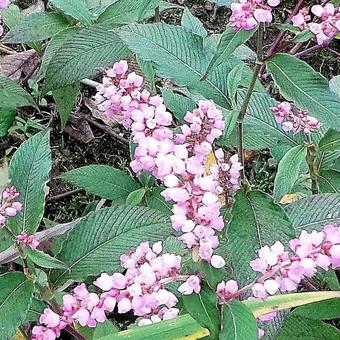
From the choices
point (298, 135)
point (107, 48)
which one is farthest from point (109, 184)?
point (298, 135)

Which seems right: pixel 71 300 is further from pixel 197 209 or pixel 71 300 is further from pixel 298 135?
pixel 298 135

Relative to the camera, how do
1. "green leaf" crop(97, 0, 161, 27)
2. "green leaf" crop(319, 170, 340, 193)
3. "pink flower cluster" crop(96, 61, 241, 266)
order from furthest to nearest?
"green leaf" crop(97, 0, 161, 27) < "green leaf" crop(319, 170, 340, 193) < "pink flower cluster" crop(96, 61, 241, 266)

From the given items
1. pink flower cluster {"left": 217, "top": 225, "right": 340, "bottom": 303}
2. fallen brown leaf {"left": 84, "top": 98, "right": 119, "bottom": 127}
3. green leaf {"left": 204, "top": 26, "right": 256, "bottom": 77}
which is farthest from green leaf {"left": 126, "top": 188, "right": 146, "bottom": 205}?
fallen brown leaf {"left": 84, "top": 98, "right": 119, "bottom": 127}

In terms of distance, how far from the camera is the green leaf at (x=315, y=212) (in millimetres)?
1251

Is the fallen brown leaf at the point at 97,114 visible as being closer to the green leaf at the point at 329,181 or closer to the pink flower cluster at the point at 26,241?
the green leaf at the point at 329,181

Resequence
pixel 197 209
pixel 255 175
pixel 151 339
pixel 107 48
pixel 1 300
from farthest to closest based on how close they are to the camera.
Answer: pixel 255 175 < pixel 107 48 < pixel 1 300 < pixel 151 339 < pixel 197 209

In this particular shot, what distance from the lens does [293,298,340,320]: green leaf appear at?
1.46 meters

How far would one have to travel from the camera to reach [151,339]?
0.99 metres

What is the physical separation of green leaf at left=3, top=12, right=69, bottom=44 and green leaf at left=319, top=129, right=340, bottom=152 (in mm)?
663

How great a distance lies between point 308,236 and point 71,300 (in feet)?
1.00

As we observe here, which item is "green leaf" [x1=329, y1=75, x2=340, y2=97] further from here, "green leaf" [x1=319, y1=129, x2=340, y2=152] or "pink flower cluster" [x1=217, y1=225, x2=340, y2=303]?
"pink flower cluster" [x1=217, y1=225, x2=340, y2=303]

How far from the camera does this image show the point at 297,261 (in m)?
0.85

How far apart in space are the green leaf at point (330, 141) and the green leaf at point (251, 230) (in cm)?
19

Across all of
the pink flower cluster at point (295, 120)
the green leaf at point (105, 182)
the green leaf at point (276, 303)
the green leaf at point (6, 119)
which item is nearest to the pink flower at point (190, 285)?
the green leaf at point (276, 303)
